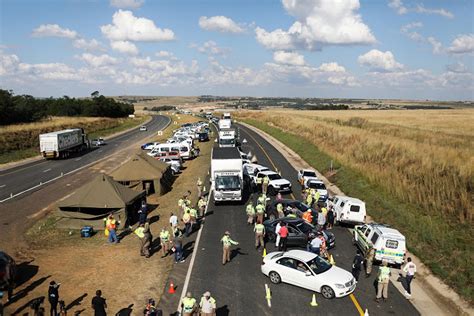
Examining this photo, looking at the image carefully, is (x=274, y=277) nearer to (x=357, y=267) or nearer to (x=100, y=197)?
(x=357, y=267)

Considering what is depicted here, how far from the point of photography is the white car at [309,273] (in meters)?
16.7

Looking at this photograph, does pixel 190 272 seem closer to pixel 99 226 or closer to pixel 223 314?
pixel 223 314

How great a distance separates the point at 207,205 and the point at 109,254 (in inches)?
419

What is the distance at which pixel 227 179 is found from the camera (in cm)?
3092

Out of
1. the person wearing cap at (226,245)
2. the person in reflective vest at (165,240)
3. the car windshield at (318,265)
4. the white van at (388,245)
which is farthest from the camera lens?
the person in reflective vest at (165,240)

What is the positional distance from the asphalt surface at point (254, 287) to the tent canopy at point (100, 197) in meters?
6.25

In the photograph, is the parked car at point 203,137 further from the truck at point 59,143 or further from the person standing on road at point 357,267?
the person standing on road at point 357,267

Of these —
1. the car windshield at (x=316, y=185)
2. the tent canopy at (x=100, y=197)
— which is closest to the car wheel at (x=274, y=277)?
the tent canopy at (x=100, y=197)

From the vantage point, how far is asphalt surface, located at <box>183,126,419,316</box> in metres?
15.8

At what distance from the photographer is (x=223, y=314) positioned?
50.5 feet

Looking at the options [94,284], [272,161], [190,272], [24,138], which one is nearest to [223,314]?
[190,272]

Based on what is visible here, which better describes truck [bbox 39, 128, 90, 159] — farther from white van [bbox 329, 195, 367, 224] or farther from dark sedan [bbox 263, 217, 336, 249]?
white van [bbox 329, 195, 367, 224]

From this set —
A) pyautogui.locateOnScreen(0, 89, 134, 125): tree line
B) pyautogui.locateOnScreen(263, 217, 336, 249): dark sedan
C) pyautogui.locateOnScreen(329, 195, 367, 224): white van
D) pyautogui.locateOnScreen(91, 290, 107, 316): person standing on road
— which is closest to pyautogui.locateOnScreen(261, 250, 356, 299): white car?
pyautogui.locateOnScreen(263, 217, 336, 249): dark sedan

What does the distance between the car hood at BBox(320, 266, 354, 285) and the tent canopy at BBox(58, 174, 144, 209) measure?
15005 millimetres
